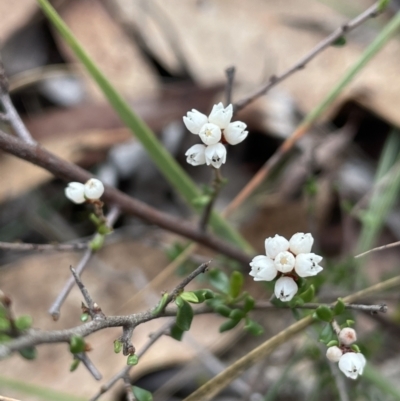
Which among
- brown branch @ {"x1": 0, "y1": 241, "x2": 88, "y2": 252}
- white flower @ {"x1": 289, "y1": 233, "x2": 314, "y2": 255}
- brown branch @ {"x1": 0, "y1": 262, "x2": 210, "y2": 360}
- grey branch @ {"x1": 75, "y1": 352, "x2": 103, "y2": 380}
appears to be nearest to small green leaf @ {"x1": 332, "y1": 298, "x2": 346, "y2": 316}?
white flower @ {"x1": 289, "y1": 233, "x2": 314, "y2": 255}

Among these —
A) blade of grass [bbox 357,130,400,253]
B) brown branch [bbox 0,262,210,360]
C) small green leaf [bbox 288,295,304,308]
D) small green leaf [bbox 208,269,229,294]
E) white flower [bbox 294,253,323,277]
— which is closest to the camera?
brown branch [bbox 0,262,210,360]

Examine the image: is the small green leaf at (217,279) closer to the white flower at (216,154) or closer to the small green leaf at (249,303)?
the small green leaf at (249,303)

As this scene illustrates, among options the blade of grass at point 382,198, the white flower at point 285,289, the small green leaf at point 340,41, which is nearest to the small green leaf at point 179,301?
the white flower at point 285,289

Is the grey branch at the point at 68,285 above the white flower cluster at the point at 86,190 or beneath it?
beneath

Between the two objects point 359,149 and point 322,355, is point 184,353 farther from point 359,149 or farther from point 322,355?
point 359,149

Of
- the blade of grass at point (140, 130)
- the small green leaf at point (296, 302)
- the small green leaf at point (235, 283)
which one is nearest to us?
the small green leaf at point (296, 302)

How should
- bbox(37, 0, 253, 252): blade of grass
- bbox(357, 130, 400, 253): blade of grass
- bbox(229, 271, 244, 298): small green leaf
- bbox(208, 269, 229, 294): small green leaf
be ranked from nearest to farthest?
bbox(229, 271, 244, 298): small green leaf
bbox(208, 269, 229, 294): small green leaf
bbox(37, 0, 253, 252): blade of grass
bbox(357, 130, 400, 253): blade of grass

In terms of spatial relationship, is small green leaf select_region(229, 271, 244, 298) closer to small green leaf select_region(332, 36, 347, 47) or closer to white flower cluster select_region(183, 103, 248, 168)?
white flower cluster select_region(183, 103, 248, 168)
